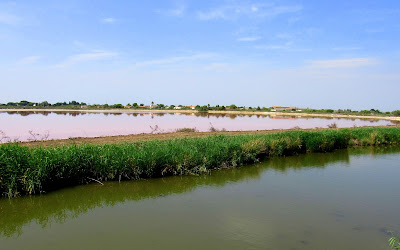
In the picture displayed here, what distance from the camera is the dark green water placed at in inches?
217

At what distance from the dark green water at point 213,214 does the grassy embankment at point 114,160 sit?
42 cm

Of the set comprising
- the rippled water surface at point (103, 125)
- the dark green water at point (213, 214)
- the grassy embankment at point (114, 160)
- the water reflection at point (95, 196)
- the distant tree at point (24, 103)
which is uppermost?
the distant tree at point (24, 103)

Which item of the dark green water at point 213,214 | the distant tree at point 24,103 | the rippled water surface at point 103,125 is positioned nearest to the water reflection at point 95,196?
the dark green water at point 213,214

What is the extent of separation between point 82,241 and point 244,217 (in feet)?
11.1

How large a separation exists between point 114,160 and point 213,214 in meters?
3.93

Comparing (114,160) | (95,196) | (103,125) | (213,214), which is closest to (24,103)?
(103,125)

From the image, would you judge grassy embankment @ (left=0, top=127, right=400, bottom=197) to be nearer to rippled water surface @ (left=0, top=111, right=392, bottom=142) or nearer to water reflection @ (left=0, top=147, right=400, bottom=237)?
water reflection @ (left=0, top=147, right=400, bottom=237)

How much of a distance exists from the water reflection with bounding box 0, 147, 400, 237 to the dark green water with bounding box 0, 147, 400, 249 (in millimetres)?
21

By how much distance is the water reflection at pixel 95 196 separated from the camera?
652cm

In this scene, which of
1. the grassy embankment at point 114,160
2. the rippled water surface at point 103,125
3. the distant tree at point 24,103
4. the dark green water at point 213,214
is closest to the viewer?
the dark green water at point 213,214

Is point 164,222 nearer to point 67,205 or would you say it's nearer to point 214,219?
point 214,219

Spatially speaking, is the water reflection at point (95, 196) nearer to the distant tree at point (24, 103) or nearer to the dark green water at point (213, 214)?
the dark green water at point (213, 214)

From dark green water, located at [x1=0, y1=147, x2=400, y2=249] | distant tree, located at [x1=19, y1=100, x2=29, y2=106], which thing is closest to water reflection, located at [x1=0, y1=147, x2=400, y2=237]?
dark green water, located at [x1=0, y1=147, x2=400, y2=249]

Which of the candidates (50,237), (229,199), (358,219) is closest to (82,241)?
(50,237)
